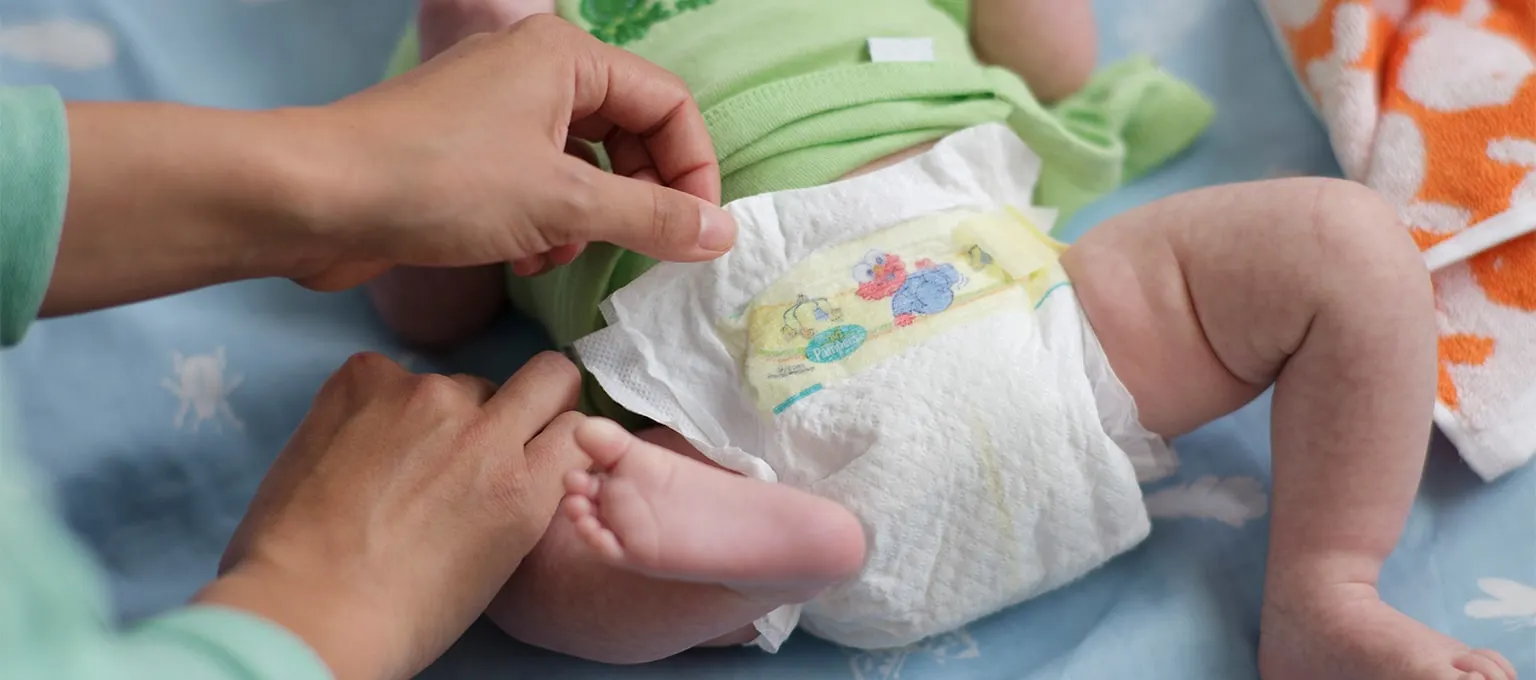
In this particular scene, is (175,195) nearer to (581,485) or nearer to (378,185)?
(378,185)

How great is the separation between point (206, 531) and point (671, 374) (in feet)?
1.46

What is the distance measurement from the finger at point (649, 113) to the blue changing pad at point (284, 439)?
335 millimetres

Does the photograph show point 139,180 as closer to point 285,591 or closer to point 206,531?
point 285,591

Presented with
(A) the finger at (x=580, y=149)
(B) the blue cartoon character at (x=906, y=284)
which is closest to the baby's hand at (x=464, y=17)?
(A) the finger at (x=580, y=149)

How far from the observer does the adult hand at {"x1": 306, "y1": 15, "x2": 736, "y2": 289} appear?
2.29ft

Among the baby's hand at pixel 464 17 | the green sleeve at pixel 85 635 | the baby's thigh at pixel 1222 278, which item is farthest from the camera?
the baby's hand at pixel 464 17

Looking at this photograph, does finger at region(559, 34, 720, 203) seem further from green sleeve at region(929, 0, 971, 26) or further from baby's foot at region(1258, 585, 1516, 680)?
baby's foot at region(1258, 585, 1516, 680)

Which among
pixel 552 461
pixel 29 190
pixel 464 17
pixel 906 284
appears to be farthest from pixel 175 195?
pixel 906 284

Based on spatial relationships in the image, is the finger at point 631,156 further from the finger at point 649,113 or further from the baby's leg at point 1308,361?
the baby's leg at point 1308,361

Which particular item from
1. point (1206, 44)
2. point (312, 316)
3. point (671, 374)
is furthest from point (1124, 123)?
point (312, 316)

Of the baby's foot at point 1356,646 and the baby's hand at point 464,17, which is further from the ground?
the baby's hand at point 464,17

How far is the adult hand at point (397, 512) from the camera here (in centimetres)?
71

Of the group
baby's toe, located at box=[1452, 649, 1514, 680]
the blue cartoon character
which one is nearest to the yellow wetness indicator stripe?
the blue cartoon character

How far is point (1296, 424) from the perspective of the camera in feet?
2.89
